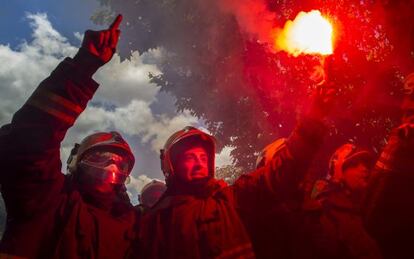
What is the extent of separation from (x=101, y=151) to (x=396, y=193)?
352 cm

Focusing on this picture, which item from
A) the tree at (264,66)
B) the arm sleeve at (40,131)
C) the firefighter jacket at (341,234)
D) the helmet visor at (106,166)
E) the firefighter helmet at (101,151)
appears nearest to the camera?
the arm sleeve at (40,131)

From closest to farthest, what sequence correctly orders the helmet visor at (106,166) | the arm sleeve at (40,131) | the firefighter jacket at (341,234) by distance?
the arm sleeve at (40,131)
the firefighter jacket at (341,234)
the helmet visor at (106,166)

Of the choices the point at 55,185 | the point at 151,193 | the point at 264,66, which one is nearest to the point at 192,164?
the point at 55,185

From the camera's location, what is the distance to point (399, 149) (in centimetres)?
360

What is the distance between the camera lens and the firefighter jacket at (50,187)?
296 centimetres

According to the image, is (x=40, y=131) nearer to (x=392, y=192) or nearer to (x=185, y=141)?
(x=185, y=141)

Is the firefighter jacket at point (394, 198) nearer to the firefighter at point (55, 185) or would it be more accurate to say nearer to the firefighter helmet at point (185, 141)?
the firefighter helmet at point (185, 141)

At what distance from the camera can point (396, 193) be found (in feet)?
12.2

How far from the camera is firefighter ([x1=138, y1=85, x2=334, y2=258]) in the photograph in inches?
130

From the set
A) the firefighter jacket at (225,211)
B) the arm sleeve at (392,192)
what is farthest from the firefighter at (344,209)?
the firefighter jacket at (225,211)

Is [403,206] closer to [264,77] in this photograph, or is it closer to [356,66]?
[356,66]

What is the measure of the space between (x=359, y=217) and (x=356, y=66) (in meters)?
6.95

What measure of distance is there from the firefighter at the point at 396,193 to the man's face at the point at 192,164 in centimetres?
185

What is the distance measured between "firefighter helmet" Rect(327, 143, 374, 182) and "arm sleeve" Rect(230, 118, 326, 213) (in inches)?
63.8
